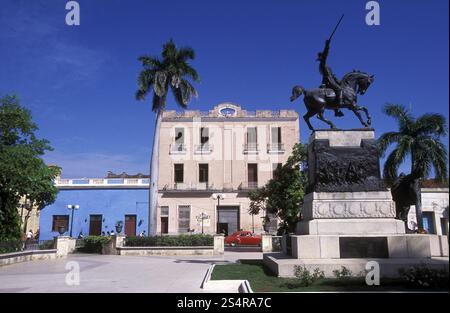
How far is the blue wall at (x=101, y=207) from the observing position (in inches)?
1464

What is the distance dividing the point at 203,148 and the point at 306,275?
104 feet

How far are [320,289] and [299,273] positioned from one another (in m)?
1.40

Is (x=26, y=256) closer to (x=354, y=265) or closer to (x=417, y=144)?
(x=354, y=265)

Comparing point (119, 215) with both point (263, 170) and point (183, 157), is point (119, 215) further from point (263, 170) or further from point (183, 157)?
point (263, 170)

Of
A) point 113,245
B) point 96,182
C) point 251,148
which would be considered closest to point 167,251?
point 113,245

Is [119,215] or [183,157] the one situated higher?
[183,157]

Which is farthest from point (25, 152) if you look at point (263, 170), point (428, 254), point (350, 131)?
point (263, 170)

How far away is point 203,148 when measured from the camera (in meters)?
39.0

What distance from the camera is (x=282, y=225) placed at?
25.4 metres

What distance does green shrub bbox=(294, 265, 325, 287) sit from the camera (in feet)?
25.3

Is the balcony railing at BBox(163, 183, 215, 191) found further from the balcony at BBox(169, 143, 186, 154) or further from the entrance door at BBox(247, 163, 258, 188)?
the entrance door at BBox(247, 163, 258, 188)

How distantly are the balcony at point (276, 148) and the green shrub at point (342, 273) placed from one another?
99.6 ft

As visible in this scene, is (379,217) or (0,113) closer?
(379,217)

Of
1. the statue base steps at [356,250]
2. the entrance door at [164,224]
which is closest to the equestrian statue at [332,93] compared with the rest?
the statue base steps at [356,250]
